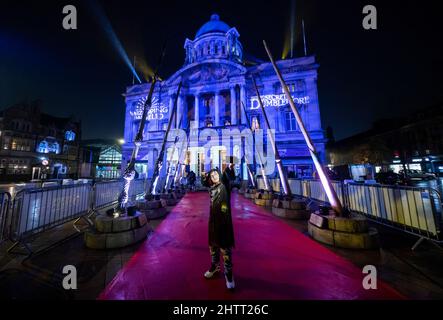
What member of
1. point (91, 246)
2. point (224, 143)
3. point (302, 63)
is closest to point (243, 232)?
point (91, 246)

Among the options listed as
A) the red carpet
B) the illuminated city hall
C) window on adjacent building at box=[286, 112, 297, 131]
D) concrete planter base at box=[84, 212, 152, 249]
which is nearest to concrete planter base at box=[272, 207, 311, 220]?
the red carpet

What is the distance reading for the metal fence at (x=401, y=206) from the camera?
4000 millimetres

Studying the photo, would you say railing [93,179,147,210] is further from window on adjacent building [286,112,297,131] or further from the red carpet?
window on adjacent building [286,112,297,131]

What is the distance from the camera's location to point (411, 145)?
30156 millimetres

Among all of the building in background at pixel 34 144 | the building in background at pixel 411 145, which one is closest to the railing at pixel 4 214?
the building in background at pixel 34 144

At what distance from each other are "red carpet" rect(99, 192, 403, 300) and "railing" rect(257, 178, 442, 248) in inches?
98.8

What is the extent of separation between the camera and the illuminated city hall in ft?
74.4

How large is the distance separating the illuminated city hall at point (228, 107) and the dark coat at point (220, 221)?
56.9 ft

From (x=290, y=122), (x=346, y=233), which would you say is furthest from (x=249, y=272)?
(x=290, y=122)

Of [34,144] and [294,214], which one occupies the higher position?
[34,144]

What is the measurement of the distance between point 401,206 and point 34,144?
5236cm

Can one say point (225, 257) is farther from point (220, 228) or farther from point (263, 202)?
point (263, 202)

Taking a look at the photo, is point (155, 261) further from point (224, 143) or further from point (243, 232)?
point (224, 143)
